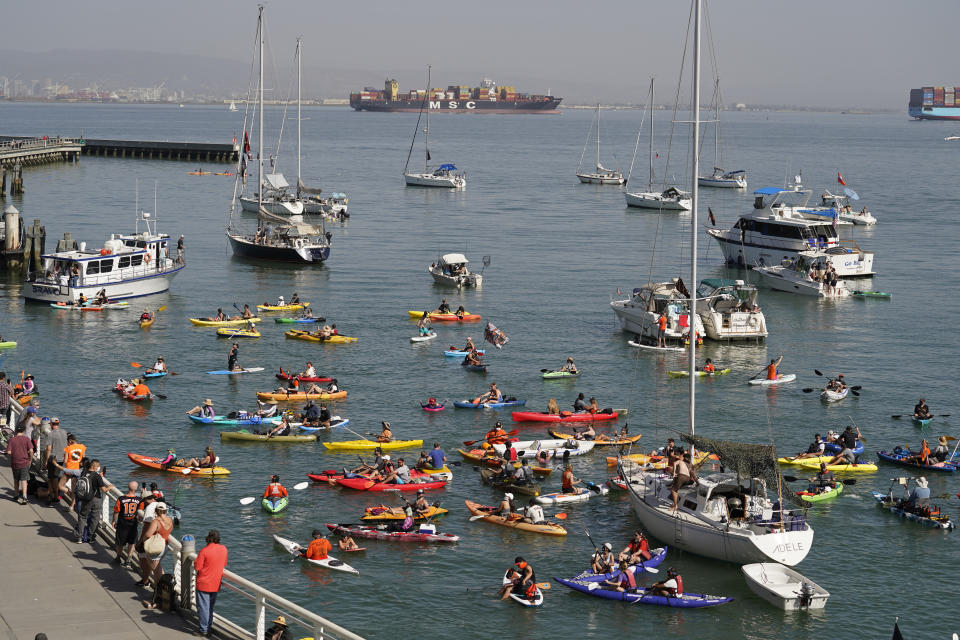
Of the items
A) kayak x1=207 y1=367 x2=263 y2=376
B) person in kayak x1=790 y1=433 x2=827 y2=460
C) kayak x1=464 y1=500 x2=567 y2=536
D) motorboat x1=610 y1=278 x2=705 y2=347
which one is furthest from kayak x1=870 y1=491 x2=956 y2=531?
kayak x1=207 y1=367 x2=263 y2=376

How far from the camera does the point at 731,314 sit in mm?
65000

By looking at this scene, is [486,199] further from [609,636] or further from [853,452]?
[609,636]

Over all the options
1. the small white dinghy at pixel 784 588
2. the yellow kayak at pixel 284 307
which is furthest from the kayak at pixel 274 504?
the yellow kayak at pixel 284 307

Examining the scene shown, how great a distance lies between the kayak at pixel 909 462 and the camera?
140ft

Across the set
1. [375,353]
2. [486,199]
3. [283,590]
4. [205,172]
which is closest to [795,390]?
[375,353]

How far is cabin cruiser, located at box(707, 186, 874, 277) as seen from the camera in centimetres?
8406

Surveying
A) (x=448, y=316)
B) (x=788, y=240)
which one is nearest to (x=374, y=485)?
(x=448, y=316)

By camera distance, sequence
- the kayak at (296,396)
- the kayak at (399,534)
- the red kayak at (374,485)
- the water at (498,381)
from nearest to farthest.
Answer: the water at (498,381)
the kayak at (399,534)
the red kayak at (374,485)
the kayak at (296,396)

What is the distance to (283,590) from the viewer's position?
31.2 meters

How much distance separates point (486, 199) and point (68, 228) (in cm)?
5665

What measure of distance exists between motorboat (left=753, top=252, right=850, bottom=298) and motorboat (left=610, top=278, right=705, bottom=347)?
749 inches

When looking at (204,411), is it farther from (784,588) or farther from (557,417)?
(784,588)

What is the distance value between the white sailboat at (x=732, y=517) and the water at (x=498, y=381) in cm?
83

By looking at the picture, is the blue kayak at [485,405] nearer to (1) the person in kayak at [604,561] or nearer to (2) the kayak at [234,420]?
(2) the kayak at [234,420]
